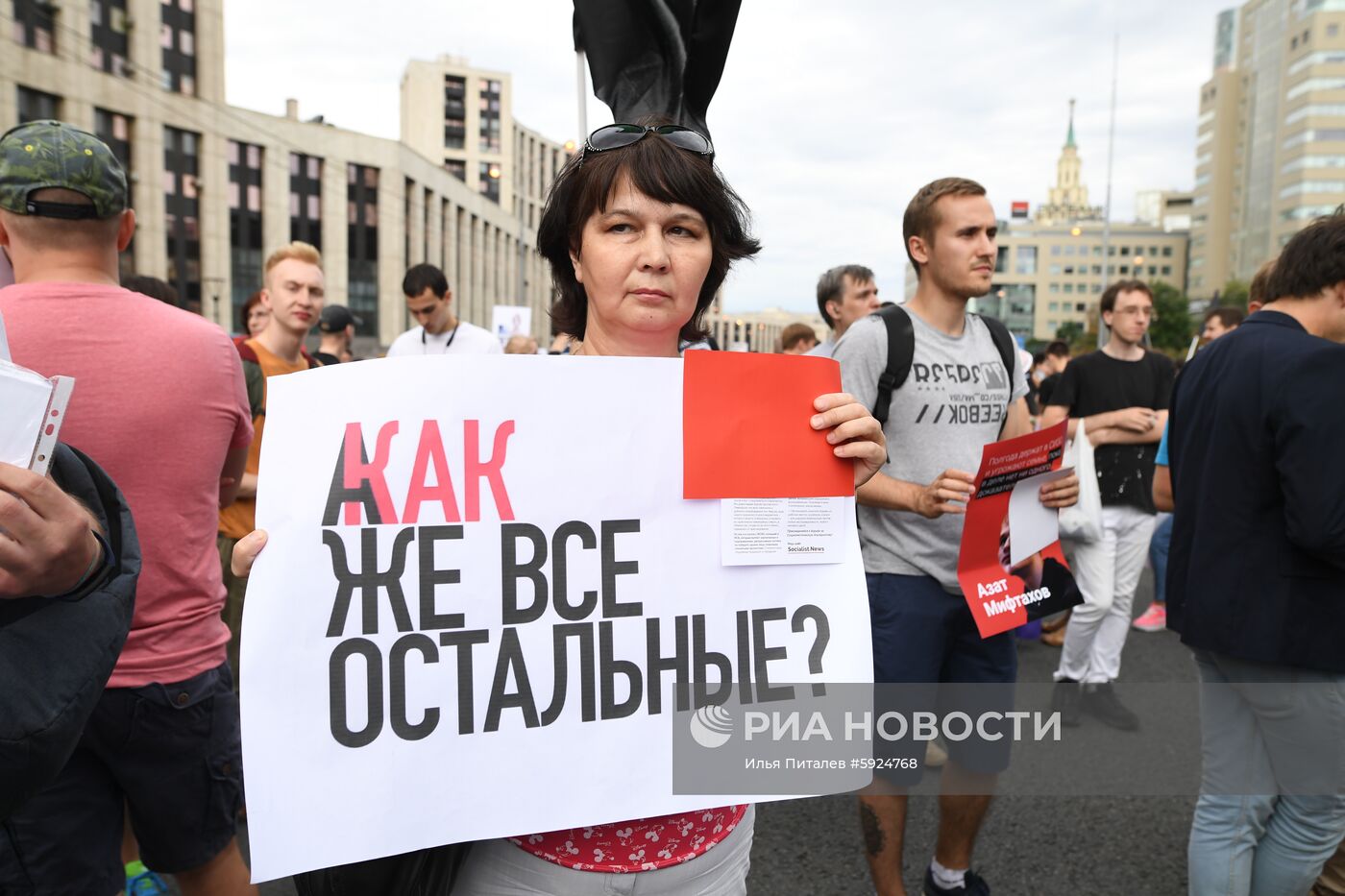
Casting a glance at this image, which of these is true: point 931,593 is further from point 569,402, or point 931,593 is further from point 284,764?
point 284,764

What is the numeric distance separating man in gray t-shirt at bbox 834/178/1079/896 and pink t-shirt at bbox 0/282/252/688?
1719mm

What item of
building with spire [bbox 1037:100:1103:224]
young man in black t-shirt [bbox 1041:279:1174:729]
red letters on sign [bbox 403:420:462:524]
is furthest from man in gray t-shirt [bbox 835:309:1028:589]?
building with spire [bbox 1037:100:1103:224]

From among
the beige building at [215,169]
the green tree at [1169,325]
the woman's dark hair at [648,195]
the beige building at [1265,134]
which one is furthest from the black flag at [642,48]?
the beige building at [1265,134]

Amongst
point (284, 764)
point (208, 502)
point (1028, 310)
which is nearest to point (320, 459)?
point (284, 764)

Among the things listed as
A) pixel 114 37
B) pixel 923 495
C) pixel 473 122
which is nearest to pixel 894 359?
pixel 923 495

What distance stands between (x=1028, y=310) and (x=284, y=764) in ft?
446

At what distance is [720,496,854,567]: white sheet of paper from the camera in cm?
149

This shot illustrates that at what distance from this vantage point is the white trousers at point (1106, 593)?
14.7ft

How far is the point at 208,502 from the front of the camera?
209 cm

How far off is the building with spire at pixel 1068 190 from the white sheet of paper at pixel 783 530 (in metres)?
170

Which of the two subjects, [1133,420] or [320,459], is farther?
[1133,420]

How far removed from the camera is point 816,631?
1526 millimetres

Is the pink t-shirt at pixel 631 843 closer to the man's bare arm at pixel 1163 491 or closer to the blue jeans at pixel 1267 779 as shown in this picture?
the blue jeans at pixel 1267 779

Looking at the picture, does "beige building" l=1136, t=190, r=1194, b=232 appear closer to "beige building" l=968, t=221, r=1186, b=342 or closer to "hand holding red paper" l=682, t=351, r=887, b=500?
"beige building" l=968, t=221, r=1186, b=342
